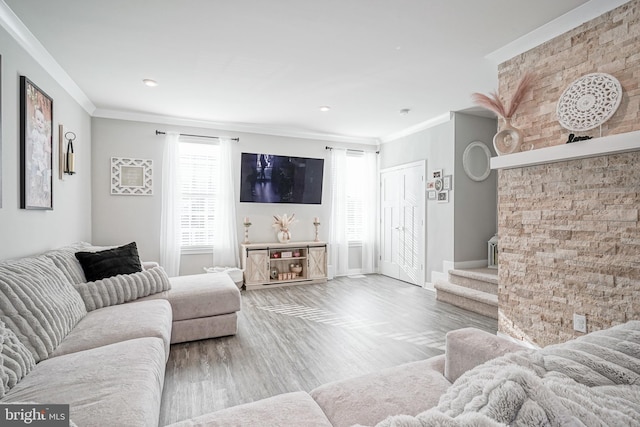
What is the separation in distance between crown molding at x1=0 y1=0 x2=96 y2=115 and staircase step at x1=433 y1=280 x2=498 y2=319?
4.96m

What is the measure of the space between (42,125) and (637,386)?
3984mm

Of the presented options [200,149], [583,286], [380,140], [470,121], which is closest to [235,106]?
[200,149]

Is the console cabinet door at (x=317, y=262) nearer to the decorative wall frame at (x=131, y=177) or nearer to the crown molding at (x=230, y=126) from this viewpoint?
the crown molding at (x=230, y=126)

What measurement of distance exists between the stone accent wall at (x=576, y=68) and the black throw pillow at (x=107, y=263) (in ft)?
12.1

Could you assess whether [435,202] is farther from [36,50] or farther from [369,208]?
[36,50]

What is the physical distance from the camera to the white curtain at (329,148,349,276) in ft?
18.8

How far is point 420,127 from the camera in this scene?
16.6 ft

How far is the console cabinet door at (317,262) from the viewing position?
5309mm

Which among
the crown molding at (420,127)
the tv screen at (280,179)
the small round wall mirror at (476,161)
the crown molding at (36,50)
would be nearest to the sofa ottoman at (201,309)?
the crown molding at (36,50)

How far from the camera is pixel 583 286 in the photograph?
2.22 meters

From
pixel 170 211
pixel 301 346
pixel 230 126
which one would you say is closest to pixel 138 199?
pixel 170 211

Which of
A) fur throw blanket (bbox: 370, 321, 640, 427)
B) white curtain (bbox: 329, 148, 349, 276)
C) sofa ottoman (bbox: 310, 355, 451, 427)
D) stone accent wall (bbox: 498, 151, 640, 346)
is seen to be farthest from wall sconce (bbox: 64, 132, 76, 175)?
stone accent wall (bbox: 498, 151, 640, 346)

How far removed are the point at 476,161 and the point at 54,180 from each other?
5.21 m

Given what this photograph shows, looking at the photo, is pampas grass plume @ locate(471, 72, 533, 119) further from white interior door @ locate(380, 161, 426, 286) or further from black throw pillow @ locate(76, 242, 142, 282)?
black throw pillow @ locate(76, 242, 142, 282)
